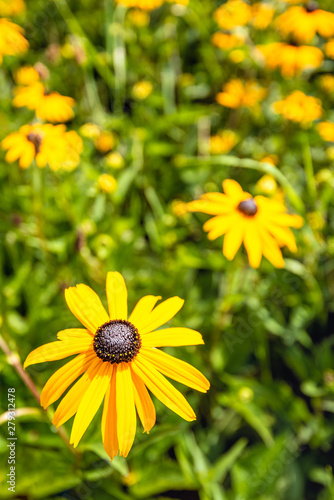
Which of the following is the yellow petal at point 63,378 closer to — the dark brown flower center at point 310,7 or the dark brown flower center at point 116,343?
the dark brown flower center at point 116,343

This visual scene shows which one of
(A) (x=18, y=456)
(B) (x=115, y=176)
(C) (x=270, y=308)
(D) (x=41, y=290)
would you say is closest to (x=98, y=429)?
(A) (x=18, y=456)

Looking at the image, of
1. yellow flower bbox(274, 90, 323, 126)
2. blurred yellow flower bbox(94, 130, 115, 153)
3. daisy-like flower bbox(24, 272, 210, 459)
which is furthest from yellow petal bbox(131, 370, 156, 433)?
yellow flower bbox(274, 90, 323, 126)

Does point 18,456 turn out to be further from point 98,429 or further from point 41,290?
point 41,290

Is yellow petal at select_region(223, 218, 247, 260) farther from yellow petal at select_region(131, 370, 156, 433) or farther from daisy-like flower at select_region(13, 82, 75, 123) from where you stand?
daisy-like flower at select_region(13, 82, 75, 123)

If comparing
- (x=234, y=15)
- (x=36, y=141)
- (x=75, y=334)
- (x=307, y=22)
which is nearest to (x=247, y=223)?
(x=75, y=334)

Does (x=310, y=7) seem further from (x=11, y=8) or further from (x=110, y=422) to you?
(x=110, y=422)

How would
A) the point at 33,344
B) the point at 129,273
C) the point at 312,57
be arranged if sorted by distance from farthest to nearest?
the point at 312,57 < the point at 129,273 < the point at 33,344
